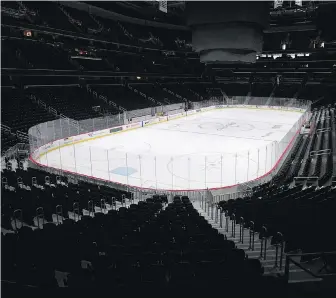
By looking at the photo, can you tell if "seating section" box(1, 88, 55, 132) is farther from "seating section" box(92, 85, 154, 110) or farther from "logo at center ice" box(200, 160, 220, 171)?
"logo at center ice" box(200, 160, 220, 171)

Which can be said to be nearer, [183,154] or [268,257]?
[268,257]

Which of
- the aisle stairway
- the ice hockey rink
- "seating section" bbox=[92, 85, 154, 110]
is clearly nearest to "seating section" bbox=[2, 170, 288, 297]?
the aisle stairway

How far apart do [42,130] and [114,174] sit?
20.7 ft

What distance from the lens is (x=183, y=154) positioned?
19453 mm

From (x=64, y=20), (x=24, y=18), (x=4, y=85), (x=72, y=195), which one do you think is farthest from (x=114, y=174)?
(x=64, y=20)

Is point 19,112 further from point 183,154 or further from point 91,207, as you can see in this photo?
point 91,207

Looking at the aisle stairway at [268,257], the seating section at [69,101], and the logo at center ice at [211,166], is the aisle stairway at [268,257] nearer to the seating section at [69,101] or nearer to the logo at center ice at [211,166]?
the logo at center ice at [211,166]

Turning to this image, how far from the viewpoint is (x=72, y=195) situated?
33.2ft

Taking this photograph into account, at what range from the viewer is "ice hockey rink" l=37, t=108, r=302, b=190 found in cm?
1485

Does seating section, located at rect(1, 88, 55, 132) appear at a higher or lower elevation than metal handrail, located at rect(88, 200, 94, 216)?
higher

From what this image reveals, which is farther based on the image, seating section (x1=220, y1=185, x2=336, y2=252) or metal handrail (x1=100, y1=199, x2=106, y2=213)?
metal handrail (x1=100, y1=199, x2=106, y2=213)

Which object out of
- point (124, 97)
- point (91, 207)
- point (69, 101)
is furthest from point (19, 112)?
point (91, 207)

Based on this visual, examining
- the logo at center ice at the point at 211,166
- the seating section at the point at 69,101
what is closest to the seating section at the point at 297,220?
the logo at center ice at the point at 211,166

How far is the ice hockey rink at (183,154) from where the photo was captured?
1485 centimetres
